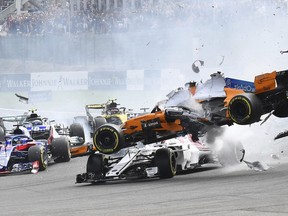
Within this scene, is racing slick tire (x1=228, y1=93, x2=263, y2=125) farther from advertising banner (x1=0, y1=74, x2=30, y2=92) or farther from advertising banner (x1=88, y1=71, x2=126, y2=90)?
advertising banner (x1=0, y1=74, x2=30, y2=92)

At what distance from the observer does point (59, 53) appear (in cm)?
3828

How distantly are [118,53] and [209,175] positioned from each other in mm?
20205

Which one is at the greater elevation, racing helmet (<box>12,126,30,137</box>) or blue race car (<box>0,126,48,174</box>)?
racing helmet (<box>12,126,30,137</box>)

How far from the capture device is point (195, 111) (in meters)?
17.0

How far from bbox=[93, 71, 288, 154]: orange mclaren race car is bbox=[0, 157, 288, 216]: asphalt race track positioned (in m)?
0.94

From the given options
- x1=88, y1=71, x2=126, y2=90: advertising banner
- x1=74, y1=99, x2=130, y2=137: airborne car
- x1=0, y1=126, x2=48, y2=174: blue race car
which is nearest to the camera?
x1=0, y1=126, x2=48, y2=174: blue race car

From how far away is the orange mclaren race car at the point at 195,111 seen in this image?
1606cm

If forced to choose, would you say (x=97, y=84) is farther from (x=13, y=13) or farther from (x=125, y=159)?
(x=125, y=159)

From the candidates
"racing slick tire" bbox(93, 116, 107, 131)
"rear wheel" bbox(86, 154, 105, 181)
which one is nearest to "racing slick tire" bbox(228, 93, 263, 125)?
"rear wheel" bbox(86, 154, 105, 181)

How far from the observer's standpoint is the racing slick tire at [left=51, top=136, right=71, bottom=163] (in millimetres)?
23797

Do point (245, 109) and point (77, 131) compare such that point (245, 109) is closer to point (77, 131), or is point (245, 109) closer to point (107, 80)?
point (77, 131)

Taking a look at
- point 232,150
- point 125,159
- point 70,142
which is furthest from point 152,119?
point 70,142

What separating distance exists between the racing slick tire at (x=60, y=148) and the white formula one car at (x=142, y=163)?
5.86 meters

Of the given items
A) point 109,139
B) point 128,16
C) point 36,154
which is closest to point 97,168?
point 109,139
